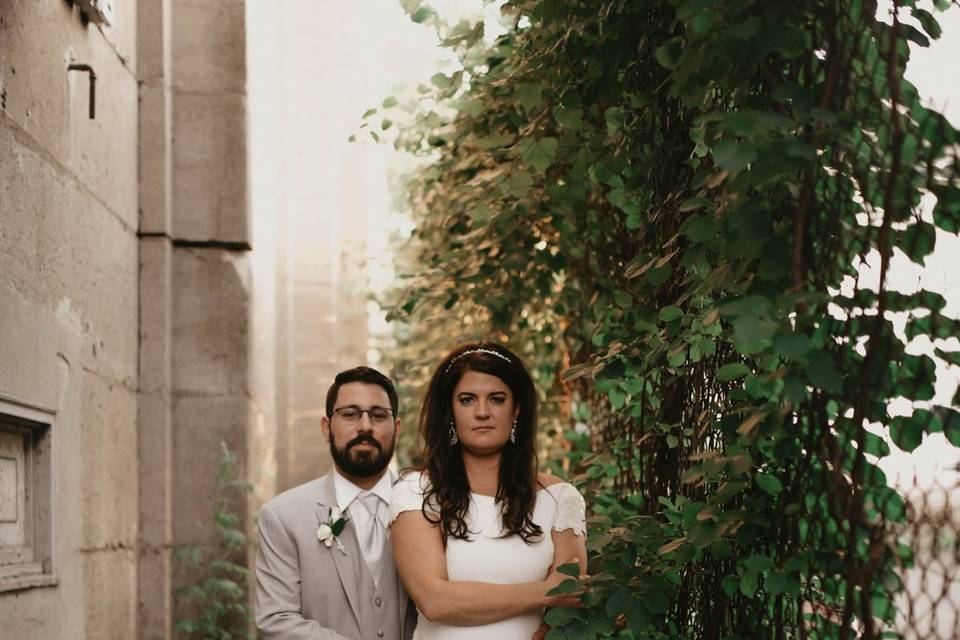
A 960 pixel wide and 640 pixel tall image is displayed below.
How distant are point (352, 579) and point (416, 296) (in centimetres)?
222

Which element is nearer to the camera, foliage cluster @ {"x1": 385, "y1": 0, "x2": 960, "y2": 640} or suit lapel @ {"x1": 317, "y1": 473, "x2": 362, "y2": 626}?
foliage cluster @ {"x1": 385, "y1": 0, "x2": 960, "y2": 640}

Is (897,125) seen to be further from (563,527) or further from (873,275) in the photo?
(563,527)

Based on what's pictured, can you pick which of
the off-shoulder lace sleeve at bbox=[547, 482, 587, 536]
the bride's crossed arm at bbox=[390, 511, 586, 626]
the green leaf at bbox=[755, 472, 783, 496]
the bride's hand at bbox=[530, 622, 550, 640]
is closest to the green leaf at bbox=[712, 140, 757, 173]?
the green leaf at bbox=[755, 472, 783, 496]

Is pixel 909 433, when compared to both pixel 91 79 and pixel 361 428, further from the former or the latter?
pixel 91 79

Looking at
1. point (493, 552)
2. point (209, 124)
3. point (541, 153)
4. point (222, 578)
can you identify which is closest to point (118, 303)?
point (209, 124)

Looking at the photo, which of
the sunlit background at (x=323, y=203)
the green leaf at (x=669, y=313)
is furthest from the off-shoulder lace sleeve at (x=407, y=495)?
the sunlit background at (x=323, y=203)

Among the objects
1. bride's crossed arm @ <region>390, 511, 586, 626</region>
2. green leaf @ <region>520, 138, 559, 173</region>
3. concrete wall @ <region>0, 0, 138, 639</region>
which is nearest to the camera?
bride's crossed arm @ <region>390, 511, 586, 626</region>

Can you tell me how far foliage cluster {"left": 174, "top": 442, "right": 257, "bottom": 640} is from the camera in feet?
20.6

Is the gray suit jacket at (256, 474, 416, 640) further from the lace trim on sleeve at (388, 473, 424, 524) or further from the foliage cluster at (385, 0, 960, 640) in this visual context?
the foliage cluster at (385, 0, 960, 640)

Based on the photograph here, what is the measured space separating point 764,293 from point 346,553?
2.09 m

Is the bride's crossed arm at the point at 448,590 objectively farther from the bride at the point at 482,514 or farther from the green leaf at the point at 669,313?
the green leaf at the point at 669,313

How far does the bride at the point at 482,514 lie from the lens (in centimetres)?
349

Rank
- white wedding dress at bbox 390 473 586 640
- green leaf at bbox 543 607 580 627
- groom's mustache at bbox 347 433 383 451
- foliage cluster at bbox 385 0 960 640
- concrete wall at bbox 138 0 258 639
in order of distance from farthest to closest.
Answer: concrete wall at bbox 138 0 258 639, groom's mustache at bbox 347 433 383 451, white wedding dress at bbox 390 473 586 640, green leaf at bbox 543 607 580 627, foliage cluster at bbox 385 0 960 640

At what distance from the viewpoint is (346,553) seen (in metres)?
4.12
